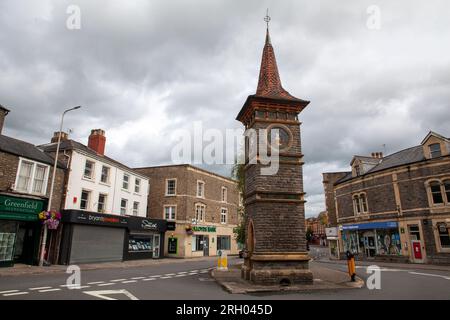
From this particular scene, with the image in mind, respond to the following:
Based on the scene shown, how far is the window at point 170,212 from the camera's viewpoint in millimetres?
33781

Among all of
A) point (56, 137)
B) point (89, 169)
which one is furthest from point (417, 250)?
point (56, 137)

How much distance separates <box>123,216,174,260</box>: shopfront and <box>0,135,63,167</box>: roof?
8.65 m

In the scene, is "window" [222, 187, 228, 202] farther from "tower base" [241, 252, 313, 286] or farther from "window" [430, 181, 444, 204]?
"tower base" [241, 252, 313, 286]

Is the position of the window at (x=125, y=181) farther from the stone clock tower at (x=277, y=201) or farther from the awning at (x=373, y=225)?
the awning at (x=373, y=225)

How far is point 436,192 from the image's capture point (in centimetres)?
2414

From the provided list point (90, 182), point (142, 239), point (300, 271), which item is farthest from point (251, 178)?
point (142, 239)

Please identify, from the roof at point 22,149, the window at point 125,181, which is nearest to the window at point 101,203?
the window at point 125,181

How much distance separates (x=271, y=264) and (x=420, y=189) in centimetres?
1901

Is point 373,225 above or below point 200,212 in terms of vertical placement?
below

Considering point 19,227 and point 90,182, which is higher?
point 90,182

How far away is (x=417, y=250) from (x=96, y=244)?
84.0 ft

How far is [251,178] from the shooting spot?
14.3 metres

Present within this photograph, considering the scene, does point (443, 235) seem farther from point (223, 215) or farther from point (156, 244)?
point (156, 244)
